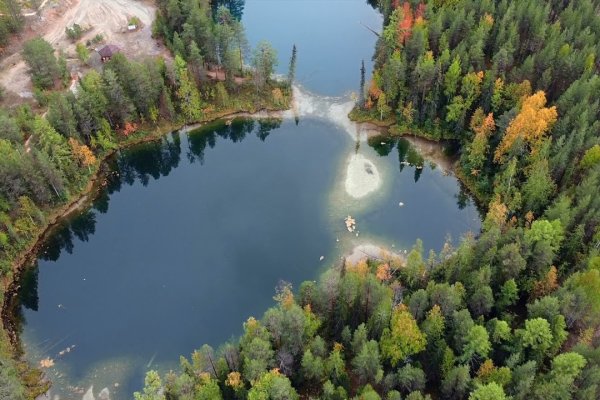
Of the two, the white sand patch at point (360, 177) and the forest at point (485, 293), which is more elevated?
the forest at point (485, 293)

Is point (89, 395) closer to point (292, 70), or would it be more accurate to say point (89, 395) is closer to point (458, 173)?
point (458, 173)

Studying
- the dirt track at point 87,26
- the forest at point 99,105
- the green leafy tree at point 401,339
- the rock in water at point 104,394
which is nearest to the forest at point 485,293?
the green leafy tree at point 401,339

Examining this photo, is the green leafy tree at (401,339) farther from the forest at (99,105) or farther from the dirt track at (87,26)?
the dirt track at (87,26)

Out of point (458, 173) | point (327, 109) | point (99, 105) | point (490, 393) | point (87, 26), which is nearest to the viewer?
point (490, 393)

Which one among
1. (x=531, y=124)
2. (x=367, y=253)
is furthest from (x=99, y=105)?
(x=531, y=124)

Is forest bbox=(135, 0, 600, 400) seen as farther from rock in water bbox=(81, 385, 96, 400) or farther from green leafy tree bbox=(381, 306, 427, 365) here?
rock in water bbox=(81, 385, 96, 400)

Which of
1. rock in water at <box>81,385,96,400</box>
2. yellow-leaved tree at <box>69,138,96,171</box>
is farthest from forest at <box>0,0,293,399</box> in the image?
rock in water at <box>81,385,96,400</box>

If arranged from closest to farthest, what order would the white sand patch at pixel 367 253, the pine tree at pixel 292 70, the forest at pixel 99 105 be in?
the white sand patch at pixel 367 253
the forest at pixel 99 105
the pine tree at pixel 292 70
